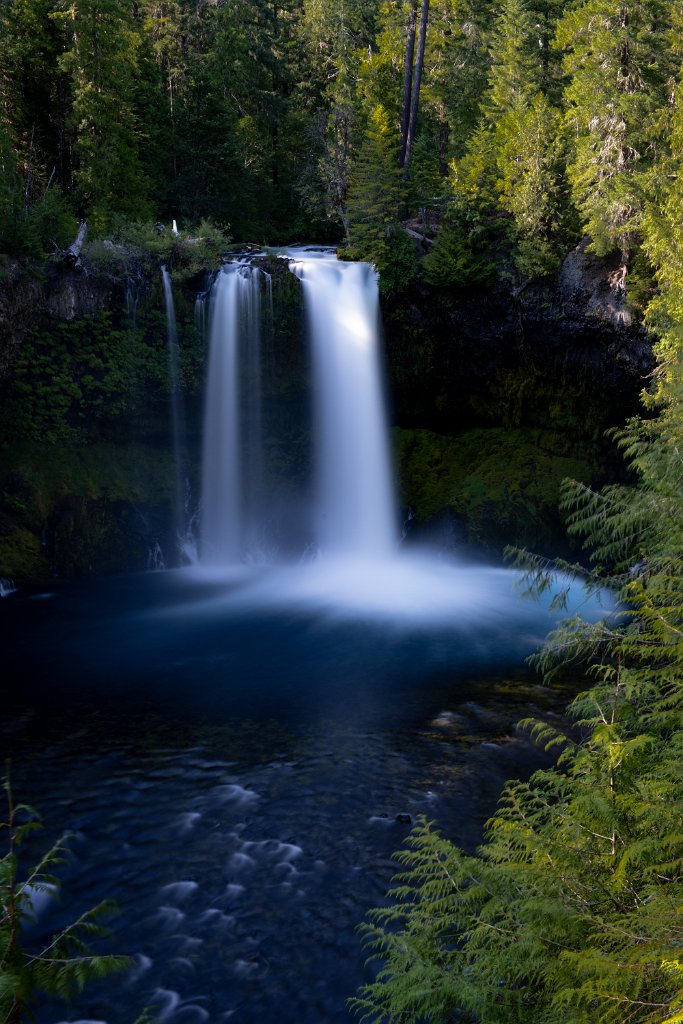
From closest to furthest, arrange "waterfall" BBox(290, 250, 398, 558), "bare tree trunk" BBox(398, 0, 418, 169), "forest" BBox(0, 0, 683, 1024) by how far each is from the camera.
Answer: "forest" BBox(0, 0, 683, 1024), "waterfall" BBox(290, 250, 398, 558), "bare tree trunk" BBox(398, 0, 418, 169)

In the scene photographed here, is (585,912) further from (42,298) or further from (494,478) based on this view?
(42,298)

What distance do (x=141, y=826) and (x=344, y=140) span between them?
100 ft

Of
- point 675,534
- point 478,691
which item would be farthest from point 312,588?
point 675,534

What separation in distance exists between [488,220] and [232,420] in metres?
9.79

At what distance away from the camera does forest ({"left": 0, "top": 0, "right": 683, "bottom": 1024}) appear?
3.30 m

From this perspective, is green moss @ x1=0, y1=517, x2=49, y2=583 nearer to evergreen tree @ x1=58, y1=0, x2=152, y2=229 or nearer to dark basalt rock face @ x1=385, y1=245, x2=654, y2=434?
evergreen tree @ x1=58, y1=0, x2=152, y2=229

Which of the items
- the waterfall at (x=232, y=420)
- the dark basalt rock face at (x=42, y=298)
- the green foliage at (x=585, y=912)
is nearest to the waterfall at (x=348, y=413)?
the waterfall at (x=232, y=420)

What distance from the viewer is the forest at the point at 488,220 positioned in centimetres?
330

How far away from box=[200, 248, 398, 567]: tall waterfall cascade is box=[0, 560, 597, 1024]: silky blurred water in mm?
4250

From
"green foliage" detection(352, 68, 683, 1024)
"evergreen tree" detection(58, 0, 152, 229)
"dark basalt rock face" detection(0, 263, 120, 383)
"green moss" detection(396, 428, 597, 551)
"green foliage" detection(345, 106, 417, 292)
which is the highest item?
"evergreen tree" detection(58, 0, 152, 229)

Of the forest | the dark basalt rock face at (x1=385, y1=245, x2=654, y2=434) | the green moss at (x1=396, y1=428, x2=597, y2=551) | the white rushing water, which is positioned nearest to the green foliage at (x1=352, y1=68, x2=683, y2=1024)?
the forest

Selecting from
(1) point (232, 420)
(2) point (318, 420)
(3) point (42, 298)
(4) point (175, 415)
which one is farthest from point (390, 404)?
(3) point (42, 298)

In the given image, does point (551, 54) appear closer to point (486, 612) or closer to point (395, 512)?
point (395, 512)

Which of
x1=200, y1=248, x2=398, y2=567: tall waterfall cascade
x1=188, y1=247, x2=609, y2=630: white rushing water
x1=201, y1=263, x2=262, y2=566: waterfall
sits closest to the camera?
x1=188, y1=247, x2=609, y2=630: white rushing water
